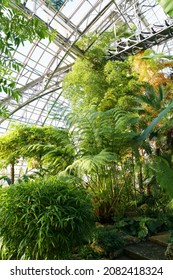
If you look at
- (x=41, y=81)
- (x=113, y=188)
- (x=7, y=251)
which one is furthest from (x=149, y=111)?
(x=41, y=81)

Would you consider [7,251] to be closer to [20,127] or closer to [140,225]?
[140,225]

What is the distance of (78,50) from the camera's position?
9844mm

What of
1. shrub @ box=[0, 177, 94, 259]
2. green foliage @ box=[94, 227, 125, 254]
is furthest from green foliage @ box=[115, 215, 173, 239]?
shrub @ box=[0, 177, 94, 259]

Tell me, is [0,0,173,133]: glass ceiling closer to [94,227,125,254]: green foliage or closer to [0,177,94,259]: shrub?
[94,227,125,254]: green foliage

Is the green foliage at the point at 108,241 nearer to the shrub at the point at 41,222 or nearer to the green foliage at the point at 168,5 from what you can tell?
the shrub at the point at 41,222

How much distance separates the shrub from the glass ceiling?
20.4 feet

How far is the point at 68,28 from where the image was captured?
35.6 ft

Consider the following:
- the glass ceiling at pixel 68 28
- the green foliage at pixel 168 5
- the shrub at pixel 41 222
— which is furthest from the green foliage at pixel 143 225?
the glass ceiling at pixel 68 28

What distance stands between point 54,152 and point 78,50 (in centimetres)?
649

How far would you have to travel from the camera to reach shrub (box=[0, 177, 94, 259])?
2.22 meters

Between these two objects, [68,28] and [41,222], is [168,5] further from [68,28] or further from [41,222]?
[68,28]

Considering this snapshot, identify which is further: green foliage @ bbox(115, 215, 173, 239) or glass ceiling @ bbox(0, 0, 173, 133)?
glass ceiling @ bbox(0, 0, 173, 133)
